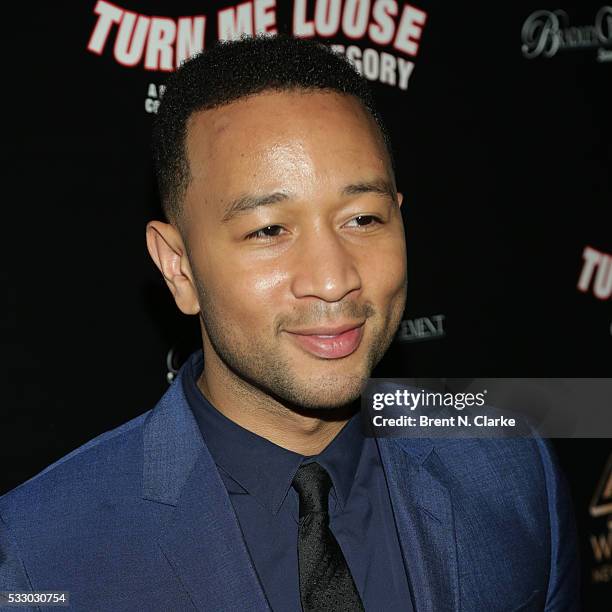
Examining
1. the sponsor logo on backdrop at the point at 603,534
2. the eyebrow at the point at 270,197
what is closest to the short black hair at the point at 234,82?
the eyebrow at the point at 270,197

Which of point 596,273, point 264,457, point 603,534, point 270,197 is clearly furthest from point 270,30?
point 603,534

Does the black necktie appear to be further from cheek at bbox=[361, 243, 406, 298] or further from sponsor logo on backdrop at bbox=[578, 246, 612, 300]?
sponsor logo on backdrop at bbox=[578, 246, 612, 300]

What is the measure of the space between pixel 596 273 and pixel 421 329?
74 cm

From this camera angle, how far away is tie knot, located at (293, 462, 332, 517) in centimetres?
156

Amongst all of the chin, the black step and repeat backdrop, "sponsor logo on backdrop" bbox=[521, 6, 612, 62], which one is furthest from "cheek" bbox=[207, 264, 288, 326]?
"sponsor logo on backdrop" bbox=[521, 6, 612, 62]

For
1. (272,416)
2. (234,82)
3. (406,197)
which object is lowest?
(272,416)

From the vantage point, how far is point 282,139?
1463mm

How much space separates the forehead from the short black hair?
0.03m

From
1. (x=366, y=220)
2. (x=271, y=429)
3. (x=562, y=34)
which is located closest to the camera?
(x=366, y=220)

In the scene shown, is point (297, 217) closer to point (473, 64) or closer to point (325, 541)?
point (325, 541)

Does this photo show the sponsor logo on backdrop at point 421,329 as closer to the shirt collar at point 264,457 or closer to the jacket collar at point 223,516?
the jacket collar at point 223,516

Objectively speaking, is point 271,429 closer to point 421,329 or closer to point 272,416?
point 272,416

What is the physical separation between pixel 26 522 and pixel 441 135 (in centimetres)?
185

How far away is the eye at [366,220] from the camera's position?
4.91 ft
